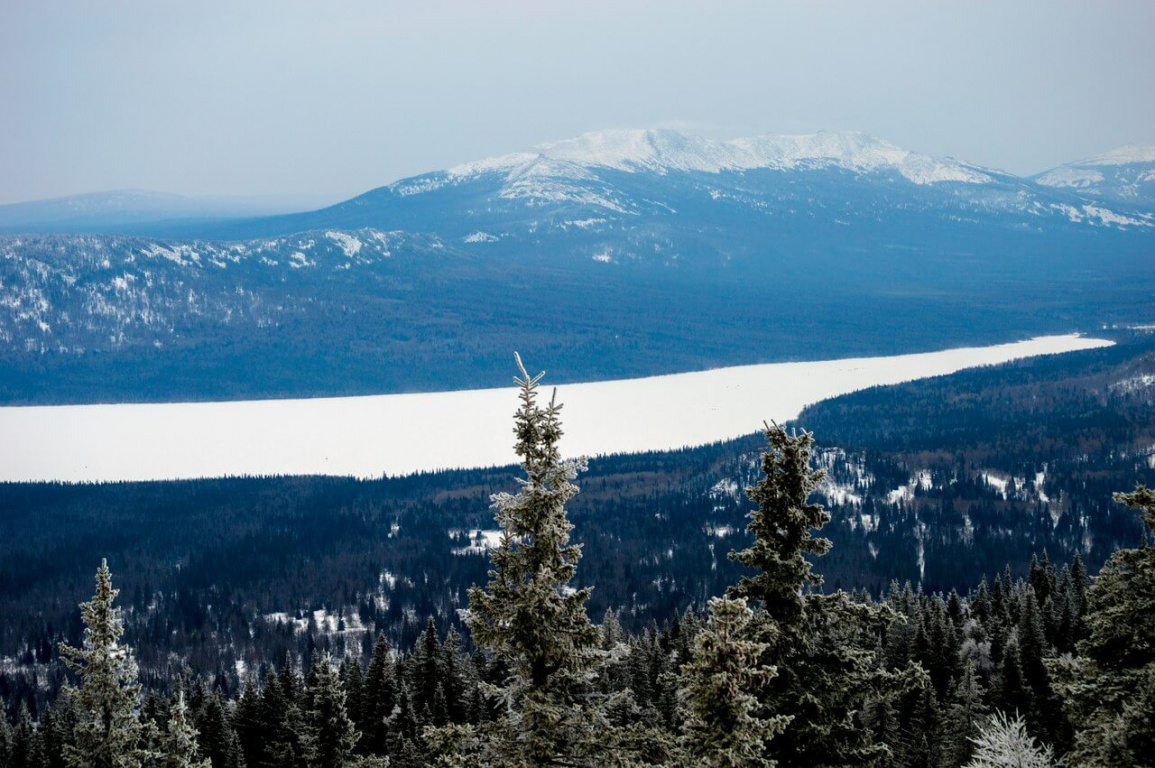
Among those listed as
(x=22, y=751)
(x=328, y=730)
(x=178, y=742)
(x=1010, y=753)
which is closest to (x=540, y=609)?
(x=1010, y=753)

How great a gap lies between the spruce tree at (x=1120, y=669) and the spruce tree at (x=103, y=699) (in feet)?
70.8

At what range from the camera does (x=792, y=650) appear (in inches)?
778

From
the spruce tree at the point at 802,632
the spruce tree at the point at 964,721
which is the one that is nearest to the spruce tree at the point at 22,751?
the spruce tree at the point at 964,721

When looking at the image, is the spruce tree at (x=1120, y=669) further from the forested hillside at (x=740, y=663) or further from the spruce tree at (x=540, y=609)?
the spruce tree at (x=540, y=609)

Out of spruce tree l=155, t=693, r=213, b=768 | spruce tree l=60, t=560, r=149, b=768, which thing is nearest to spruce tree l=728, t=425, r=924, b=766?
spruce tree l=60, t=560, r=149, b=768

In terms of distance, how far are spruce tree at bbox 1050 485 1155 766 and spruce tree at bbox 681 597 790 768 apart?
5.98 m

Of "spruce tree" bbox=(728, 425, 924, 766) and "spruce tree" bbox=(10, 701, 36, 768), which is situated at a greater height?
"spruce tree" bbox=(728, 425, 924, 766)

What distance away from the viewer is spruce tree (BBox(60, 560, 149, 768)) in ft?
90.4

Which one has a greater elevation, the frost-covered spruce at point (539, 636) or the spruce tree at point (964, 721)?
the frost-covered spruce at point (539, 636)

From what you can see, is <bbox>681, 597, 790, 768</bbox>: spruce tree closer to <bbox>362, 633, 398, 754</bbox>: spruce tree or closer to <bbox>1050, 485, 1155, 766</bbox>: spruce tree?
<bbox>1050, 485, 1155, 766</bbox>: spruce tree

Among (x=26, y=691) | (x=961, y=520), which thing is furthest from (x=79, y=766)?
(x=961, y=520)

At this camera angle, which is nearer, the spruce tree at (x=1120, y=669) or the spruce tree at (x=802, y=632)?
the spruce tree at (x=1120, y=669)

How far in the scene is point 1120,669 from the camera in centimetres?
1939

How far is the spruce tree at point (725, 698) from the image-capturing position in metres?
16.6
